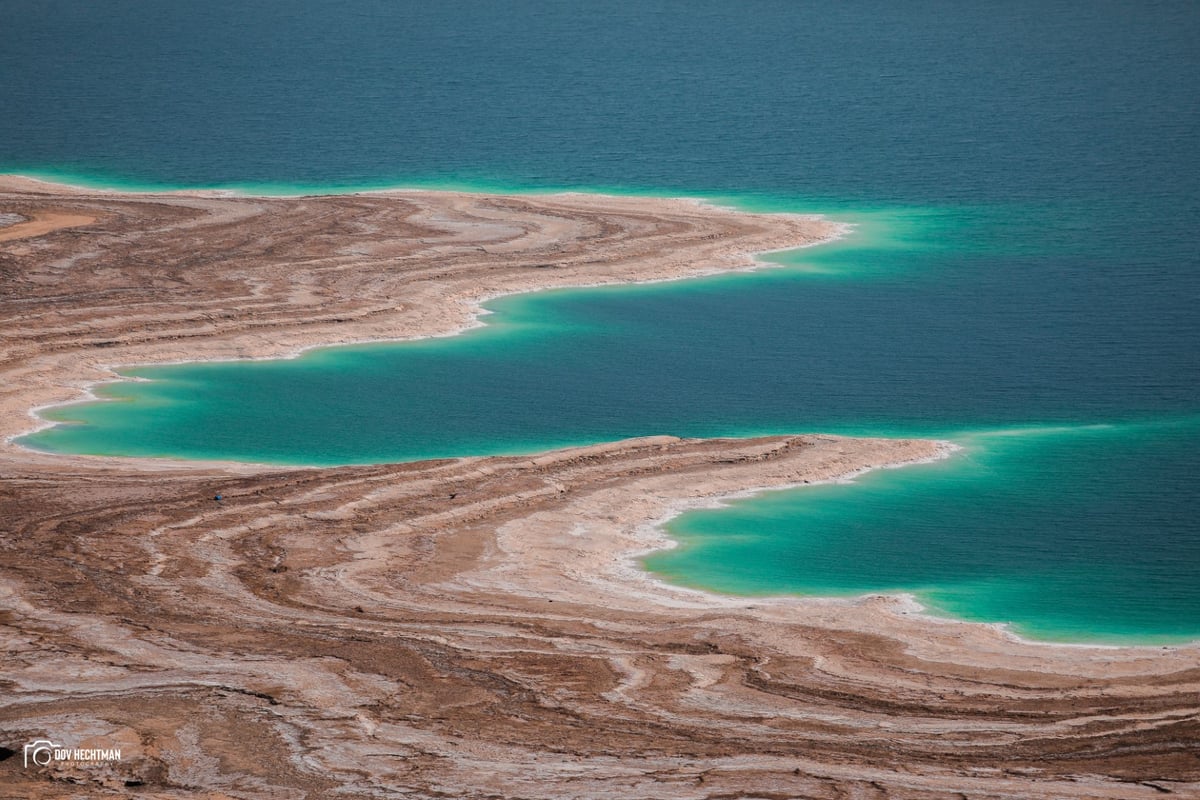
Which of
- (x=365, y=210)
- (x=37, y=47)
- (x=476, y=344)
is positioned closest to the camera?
(x=476, y=344)

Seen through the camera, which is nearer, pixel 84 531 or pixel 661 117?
pixel 84 531

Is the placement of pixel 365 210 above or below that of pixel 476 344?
above

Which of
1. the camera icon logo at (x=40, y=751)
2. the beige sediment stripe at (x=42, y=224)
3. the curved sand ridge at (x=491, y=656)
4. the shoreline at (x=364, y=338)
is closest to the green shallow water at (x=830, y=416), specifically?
the shoreline at (x=364, y=338)

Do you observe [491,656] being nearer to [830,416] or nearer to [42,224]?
[830,416]

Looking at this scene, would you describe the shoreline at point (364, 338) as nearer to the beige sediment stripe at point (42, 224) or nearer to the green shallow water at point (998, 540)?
the beige sediment stripe at point (42, 224)

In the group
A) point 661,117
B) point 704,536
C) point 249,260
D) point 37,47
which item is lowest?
point 704,536

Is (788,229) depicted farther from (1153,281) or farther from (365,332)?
(365,332)

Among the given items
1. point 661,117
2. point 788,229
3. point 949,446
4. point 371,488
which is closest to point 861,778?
point 371,488
